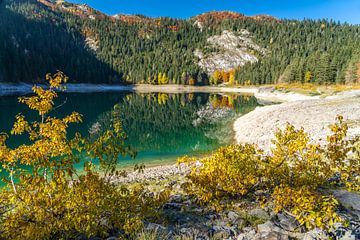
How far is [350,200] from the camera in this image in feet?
31.6

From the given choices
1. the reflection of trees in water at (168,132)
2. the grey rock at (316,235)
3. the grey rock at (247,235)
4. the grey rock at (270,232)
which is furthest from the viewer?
the reflection of trees in water at (168,132)

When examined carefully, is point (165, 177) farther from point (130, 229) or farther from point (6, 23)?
point (6, 23)

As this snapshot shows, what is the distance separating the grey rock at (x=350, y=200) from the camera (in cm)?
912

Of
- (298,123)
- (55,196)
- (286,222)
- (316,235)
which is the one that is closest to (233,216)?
(286,222)

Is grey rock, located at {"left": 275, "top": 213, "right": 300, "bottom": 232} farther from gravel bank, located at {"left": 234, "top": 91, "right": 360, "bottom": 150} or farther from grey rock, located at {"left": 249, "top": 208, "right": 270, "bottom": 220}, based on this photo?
gravel bank, located at {"left": 234, "top": 91, "right": 360, "bottom": 150}

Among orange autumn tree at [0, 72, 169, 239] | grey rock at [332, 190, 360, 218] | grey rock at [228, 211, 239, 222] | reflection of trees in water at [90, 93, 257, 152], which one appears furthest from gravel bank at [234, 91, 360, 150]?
orange autumn tree at [0, 72, 169, 239]

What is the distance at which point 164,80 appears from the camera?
19738 cm

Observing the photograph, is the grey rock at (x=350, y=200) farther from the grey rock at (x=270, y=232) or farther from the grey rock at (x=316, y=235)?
the grey rock at (x=270, y=232)

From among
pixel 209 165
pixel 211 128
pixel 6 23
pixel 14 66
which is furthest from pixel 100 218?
pixel 6 23

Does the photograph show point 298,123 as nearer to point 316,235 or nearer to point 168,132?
point 168,132

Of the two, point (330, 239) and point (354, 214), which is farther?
point (354, 214)

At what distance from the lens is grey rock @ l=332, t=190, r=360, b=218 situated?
912 centimetres

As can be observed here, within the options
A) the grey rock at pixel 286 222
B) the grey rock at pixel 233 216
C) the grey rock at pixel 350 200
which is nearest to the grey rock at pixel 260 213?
the grey rock at pixel 286 222

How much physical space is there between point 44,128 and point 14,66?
14313 centimetres
